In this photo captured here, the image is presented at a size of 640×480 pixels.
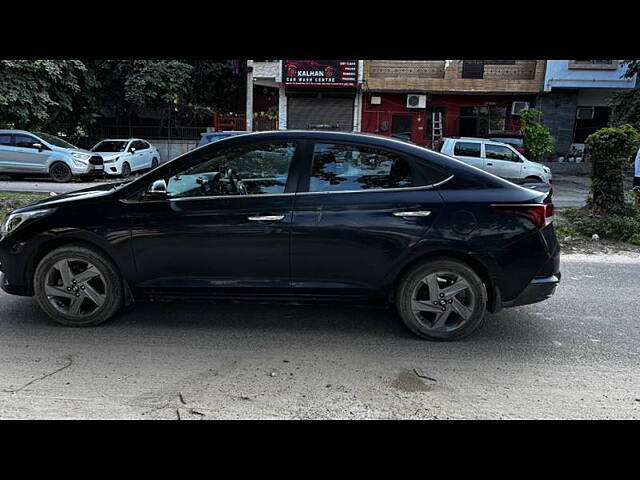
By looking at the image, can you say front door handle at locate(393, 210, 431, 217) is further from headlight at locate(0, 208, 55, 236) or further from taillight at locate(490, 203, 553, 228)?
headlight at locate(0, 208, 55, 236)

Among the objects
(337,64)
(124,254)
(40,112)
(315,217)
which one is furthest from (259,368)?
(337,64)

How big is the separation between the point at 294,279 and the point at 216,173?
112 centimetres

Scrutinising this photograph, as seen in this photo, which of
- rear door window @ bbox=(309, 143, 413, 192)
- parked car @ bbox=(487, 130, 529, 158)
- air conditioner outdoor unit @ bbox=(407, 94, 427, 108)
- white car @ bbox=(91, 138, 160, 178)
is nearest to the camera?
rear door window @ bbox=(309, 143, 413, 192)

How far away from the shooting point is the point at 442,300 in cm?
406

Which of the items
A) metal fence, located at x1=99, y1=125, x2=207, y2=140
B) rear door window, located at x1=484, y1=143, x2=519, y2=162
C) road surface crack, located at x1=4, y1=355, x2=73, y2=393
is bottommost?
road surface crack, located at x1=4, y1=355, x2=73, y2=393

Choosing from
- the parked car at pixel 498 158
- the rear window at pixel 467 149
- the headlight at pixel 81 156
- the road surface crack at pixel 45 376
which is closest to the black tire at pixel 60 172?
the headlight at pixel 81 156

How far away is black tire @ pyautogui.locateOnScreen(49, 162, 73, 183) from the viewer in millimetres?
15879

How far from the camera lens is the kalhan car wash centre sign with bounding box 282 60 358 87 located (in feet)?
72.2

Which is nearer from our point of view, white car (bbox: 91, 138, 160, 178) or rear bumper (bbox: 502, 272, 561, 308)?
rear bumper (bbox: 502, 272, 561, 308)

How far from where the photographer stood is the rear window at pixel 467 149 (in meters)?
15.1

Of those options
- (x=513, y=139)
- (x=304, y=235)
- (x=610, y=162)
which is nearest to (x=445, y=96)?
(x=513, y=139)

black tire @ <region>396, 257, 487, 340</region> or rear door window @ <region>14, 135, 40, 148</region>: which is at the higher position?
rear door window @ <region>14, 135, 40, 148</region>

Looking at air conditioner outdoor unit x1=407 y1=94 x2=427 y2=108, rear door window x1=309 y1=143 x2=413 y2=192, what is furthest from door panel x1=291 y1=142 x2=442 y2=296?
air conditioner outdoor unit x1=407 y1=94 x2=427 y2=108

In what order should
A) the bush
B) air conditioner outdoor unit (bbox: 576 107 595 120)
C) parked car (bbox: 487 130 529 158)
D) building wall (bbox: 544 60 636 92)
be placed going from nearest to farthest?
the bush, parked car (bbox: 487 130 529 158), building wall (bbox: 544 60 636 92), air conditioner outdoor unit (bbox: 576 107 595 120)
